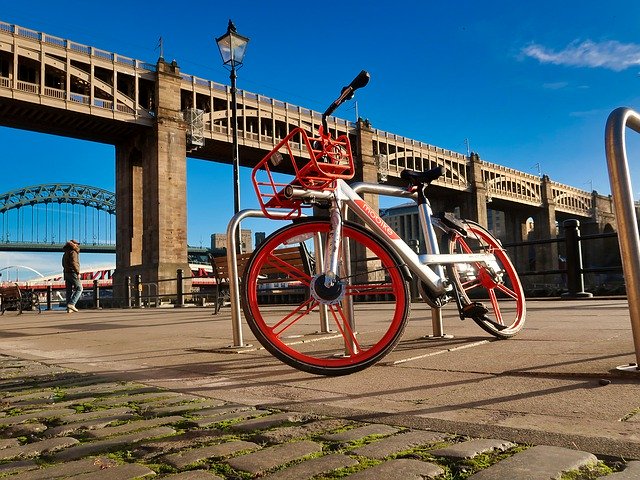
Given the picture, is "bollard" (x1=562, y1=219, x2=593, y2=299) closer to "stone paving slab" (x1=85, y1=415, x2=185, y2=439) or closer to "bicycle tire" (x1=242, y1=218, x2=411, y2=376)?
"bicycle tire" (x1=242, y1=218, x2=411, y2=376)

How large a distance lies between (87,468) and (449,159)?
6195 centimetres

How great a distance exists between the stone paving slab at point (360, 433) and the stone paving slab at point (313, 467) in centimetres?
16

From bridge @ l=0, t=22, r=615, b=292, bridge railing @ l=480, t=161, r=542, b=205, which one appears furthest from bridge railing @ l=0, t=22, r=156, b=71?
bridge railing @ l=480, t=161, r=542, b=205

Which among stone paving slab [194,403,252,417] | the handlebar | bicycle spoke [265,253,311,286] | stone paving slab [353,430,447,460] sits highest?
the handlebar

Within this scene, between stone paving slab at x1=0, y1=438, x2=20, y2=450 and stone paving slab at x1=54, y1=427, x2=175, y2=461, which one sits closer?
stone paving slab at x1=54, y1=427, x2=175, y2=461

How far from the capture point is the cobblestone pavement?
1372 mm

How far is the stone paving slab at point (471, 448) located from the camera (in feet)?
4.81

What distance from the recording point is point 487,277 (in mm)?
3801

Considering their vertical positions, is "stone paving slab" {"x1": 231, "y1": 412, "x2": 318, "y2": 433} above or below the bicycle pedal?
below

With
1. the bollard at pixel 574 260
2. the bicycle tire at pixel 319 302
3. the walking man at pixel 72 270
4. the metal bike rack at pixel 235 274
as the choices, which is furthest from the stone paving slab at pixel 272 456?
the walking man at pixel 72 270

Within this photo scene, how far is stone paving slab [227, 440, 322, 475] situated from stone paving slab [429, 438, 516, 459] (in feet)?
1.19

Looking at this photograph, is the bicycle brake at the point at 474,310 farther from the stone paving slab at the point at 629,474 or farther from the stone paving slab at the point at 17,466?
the stone paving slab at the point at 17,466

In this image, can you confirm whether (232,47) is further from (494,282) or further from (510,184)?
(510,184)

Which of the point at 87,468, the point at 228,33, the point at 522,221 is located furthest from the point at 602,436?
the point at 522,221
